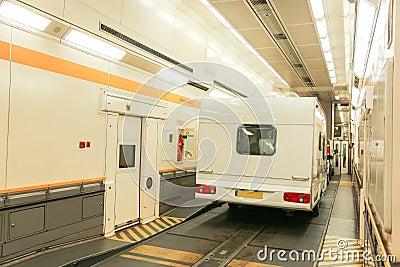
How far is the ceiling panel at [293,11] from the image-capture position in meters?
6.49

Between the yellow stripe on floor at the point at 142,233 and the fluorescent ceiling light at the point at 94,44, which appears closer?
the fluorescent ceiling light at the point at 94,44

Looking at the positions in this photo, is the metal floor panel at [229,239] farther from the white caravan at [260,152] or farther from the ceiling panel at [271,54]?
the ceiling panel at [271,54]

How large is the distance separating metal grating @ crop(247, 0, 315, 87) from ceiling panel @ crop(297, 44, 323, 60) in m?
0.16

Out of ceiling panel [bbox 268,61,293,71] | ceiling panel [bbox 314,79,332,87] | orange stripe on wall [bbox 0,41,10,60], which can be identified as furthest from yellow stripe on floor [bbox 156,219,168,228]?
ceiling panel [bbox 314,79,332,87]

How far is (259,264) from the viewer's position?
4.74m

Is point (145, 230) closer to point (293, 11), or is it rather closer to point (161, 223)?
point (161, 223)

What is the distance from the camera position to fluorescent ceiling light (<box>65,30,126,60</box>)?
4.84 m

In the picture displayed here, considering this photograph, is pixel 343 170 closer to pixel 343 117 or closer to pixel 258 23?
pixel 343 117

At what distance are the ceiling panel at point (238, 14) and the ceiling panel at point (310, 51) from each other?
7.19 ft

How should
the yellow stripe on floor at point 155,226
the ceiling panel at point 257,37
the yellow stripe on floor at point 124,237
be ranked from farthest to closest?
the ceiling panel at point 257,37
the yellow stripe on floor at point 155,226
the yellow stripe on floor at point 124,237

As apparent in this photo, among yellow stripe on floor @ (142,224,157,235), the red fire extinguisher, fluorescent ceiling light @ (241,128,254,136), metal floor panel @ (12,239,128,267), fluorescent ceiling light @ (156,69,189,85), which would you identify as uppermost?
fluorescent ceiling light @ (156,69,189,85)

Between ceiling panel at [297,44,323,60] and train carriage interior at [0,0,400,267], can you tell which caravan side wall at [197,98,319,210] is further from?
ceiling panel at [297,44,323,60]

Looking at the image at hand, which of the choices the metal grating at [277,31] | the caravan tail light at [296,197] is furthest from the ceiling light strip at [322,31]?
the caravan tail light at [296,197]

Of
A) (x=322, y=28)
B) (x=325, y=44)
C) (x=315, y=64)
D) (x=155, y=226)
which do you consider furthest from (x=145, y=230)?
(x=315, y=64)
